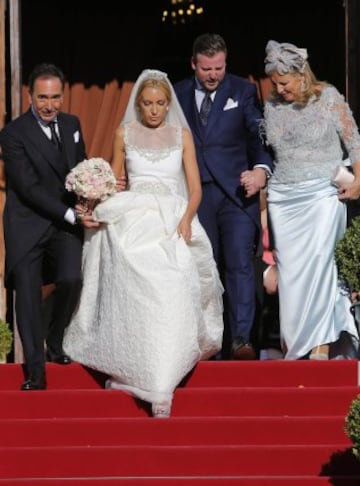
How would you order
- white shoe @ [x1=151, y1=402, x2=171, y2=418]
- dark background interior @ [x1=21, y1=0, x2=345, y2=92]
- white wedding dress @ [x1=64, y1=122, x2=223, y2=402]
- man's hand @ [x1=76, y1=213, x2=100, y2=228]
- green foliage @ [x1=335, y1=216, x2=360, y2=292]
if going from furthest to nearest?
dark background interior @ [x1=21, y1=0, x2=345, y2=92], green foliage @ [x1=335, y1=216, x2=360, y2=292], man's hand @ [x1=76, y1=213, x2=100, y2=228], white wedding dress @ [x1=64, y1=122, x2=223, y2=402], white shoe @ [x1=151, y1=402, x2=171, y2=418]

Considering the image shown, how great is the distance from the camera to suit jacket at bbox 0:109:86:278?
432 inches

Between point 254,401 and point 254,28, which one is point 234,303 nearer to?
point 254,401

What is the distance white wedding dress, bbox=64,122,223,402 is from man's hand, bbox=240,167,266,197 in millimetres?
421

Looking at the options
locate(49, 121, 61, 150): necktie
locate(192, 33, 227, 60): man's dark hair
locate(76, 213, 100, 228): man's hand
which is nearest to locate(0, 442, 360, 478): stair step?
locate(76, 213, 100, 228): man's hand

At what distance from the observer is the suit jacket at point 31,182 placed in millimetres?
10969

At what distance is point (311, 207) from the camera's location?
11398 mm

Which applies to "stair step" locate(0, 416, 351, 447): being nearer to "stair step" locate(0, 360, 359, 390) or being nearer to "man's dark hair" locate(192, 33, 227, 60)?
"stair step" locate(0, 360, 359, 390)

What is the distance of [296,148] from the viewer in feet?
37.5

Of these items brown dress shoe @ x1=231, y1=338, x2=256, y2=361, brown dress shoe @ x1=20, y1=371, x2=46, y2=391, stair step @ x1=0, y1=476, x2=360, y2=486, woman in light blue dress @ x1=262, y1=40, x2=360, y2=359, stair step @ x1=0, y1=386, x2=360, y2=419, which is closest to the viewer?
stair step @ x1=0, y1=476, x2=360, y2=486

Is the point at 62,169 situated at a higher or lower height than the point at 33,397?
higher

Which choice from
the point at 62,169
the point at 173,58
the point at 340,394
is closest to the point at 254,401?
the point at 340,394

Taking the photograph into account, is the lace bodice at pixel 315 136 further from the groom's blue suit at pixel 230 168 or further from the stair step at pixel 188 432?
the stair step at pixel 188 432

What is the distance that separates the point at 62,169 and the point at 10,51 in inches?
94.0

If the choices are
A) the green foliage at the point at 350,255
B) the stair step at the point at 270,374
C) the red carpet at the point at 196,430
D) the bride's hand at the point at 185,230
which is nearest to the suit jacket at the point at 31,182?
the bride's hand at the point at 185,230
